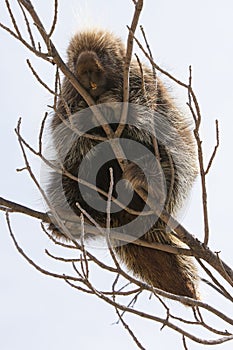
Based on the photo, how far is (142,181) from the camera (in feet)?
8.61

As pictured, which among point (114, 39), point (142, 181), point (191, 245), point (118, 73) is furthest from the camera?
point (114, 39)

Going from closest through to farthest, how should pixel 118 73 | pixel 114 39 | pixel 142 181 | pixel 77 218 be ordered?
pixel 142 181
pixel 77 218
pixel 118 73
pixel 114 39

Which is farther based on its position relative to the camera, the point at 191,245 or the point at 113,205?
the point at 113,205

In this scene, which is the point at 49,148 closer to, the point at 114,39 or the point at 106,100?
the point at 106,100

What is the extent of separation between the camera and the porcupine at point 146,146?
2957 millimetres

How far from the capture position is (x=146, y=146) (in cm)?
312

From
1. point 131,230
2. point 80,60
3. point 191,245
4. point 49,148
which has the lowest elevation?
point 191,245

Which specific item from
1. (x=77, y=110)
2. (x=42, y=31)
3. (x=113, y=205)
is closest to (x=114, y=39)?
(x=77, y=110)

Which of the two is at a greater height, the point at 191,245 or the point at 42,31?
the point at 42,31

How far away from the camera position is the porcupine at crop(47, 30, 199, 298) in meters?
2.96

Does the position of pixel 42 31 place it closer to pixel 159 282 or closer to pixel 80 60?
pixel 80 60

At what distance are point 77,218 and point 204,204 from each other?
2.76 ft

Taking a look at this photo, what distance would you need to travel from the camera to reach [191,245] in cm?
242

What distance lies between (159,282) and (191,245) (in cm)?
58
